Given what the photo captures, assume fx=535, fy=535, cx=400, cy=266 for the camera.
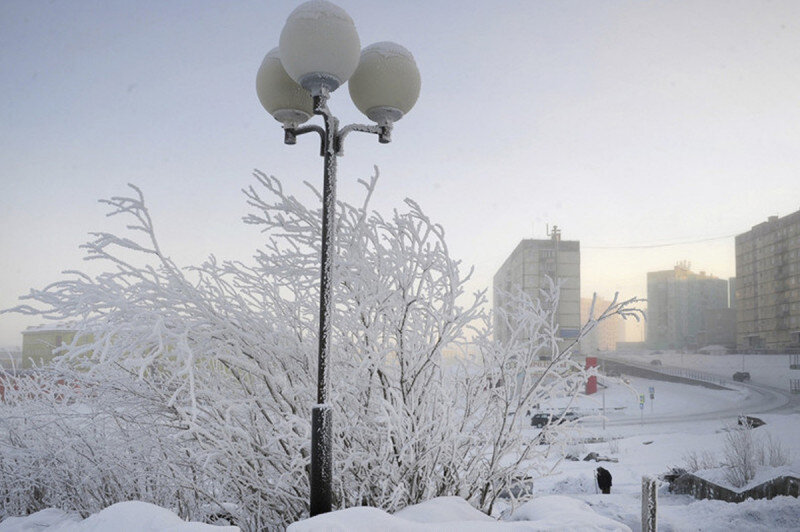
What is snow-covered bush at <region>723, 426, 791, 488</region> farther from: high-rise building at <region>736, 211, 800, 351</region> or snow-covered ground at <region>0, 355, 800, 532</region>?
high-rise building at <region>736, 211, 800, 351</region>

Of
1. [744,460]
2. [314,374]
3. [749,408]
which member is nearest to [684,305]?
[749,408]

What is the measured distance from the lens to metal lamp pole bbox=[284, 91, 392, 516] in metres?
3.31

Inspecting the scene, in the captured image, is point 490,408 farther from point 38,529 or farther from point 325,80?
point 38,529

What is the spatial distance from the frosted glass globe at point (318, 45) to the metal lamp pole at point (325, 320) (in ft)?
0.45

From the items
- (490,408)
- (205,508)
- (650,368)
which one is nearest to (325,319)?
(490,408)

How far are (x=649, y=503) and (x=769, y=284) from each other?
97.2 metres

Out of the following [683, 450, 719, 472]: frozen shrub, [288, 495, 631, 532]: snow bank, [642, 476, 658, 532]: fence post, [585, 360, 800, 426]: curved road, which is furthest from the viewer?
[585, 360, 800, 426]: curved road

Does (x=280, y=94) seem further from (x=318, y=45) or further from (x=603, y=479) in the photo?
(x=603, y=479)

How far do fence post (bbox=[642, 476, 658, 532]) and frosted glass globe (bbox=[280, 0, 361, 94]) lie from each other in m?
4.29

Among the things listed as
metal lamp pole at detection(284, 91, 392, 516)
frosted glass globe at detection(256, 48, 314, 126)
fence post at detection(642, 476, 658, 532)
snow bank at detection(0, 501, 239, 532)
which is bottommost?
fence post at detection(642, 476, 658, 532)

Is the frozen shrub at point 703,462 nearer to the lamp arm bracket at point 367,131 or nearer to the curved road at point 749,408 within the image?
the curved road at point 749,408

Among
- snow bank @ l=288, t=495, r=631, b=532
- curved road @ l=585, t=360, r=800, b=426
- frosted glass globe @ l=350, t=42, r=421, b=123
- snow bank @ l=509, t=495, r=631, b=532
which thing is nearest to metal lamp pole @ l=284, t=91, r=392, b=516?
frosted glass globe @ l=350, t=42, r=421, b=123

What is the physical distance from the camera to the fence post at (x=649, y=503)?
4.65 metres

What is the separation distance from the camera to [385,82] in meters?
3.91
